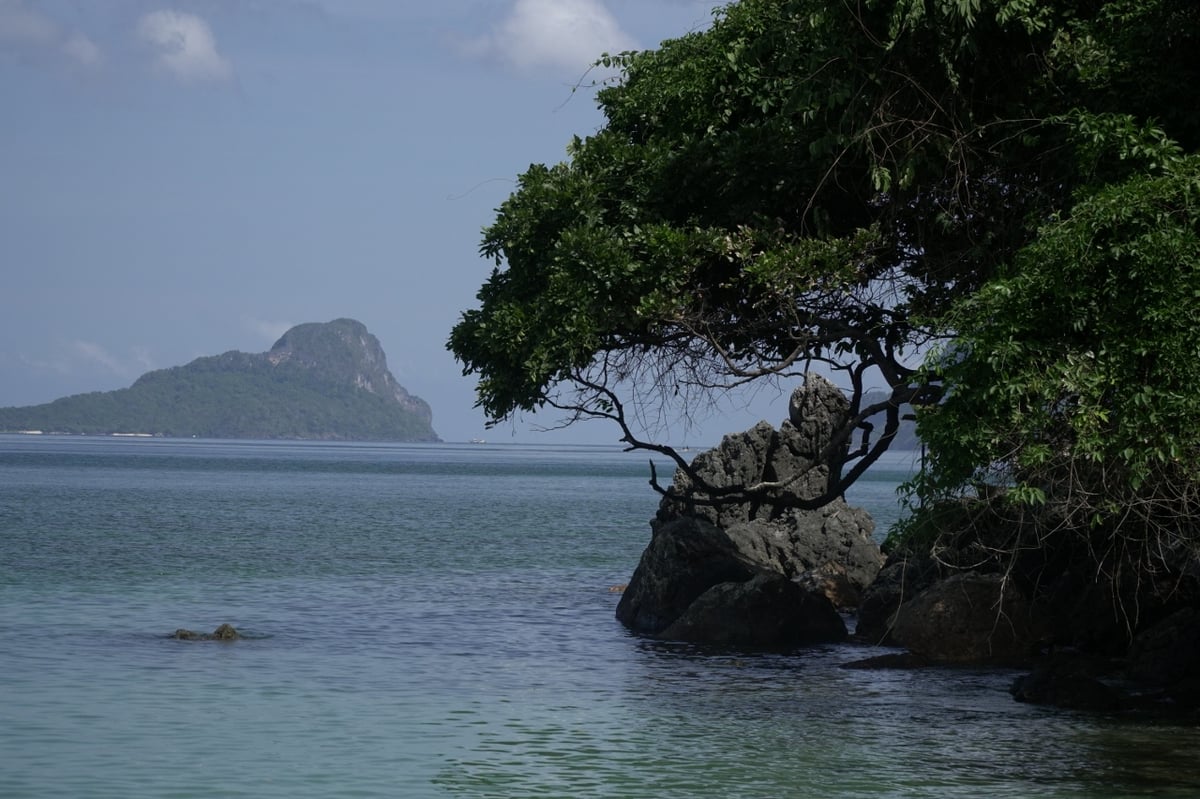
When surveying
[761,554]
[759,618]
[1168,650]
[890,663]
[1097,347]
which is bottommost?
[890,663]

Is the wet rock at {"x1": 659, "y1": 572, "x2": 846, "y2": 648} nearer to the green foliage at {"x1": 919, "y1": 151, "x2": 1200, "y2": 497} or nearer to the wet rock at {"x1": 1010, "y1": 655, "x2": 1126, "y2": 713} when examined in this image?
the wet rock at {"x1": 1010, "y1": 655, "x2": 1126, "y2": 713}

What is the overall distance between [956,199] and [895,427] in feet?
12.6

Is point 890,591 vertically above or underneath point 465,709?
above

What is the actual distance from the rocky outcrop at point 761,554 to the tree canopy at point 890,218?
8.06 ft

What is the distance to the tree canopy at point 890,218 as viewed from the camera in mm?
13023

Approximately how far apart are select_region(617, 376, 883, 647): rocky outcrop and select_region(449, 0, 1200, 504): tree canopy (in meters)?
2.46

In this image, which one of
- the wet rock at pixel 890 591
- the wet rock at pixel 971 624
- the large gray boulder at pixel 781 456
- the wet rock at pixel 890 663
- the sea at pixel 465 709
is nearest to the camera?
the sea at pixel 465 709

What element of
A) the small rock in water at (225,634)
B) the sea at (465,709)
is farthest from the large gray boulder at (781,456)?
the small rock in water at (225,634)

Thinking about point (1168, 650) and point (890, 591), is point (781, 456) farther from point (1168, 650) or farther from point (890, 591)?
point (1168, 650)

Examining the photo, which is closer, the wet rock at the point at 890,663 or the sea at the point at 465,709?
the sea at the point at 465,709

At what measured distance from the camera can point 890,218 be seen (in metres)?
18.0

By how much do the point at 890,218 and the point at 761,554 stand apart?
13.2 meters

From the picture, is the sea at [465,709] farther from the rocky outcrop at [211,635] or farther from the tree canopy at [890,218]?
the tree canopy at [890,218]

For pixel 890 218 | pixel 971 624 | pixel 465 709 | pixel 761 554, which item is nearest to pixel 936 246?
pixel 890 218
